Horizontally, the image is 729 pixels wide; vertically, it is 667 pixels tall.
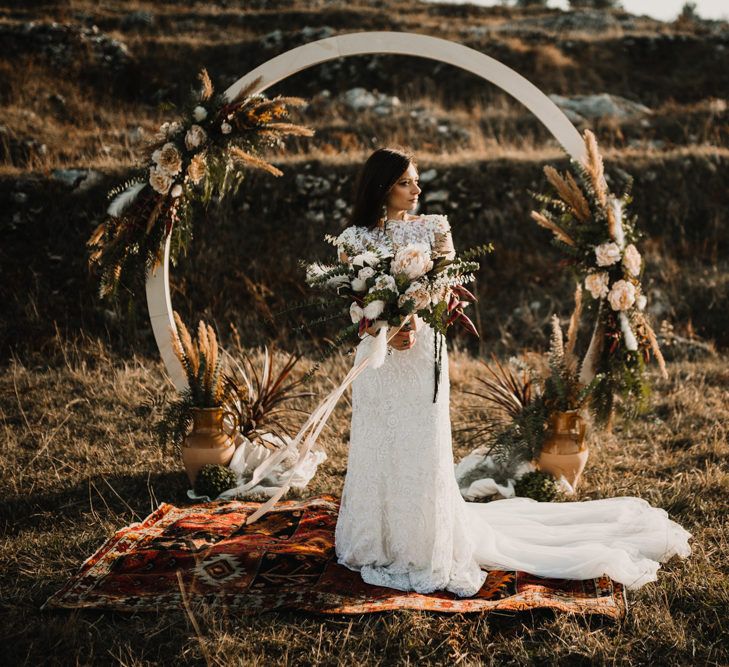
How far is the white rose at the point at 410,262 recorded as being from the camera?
358 centimetres

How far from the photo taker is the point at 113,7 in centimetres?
2206

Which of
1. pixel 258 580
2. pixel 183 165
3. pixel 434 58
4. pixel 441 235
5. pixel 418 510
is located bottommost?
pixel 258 580

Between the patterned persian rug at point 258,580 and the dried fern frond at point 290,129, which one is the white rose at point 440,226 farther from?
the patterned persian rug at point 258,580

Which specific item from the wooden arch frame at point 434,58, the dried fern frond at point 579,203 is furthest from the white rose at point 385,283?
the wooden arch frame at point 434,58

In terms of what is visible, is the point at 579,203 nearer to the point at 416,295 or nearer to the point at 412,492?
the point at 416,295

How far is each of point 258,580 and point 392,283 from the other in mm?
1892

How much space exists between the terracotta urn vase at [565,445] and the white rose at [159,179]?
3.38 meters

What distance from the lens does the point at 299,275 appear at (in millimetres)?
10508

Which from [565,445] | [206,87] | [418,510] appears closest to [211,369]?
[206,87]

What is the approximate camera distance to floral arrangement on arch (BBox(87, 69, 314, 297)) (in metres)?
5.26

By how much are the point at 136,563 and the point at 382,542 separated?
1495 mm

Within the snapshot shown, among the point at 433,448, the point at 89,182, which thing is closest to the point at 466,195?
the point at 89,182

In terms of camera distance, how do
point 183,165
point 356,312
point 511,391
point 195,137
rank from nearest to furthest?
1. point 356,312
2. point 195,137
3. point 183,165
4. point 511,391

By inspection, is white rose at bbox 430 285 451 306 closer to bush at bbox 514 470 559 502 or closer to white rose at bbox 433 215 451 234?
white rose at bbox 433 215 451 234
